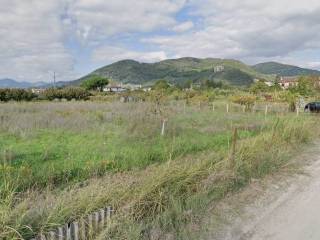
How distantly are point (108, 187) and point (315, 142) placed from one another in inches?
393

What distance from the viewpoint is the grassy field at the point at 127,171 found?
4230 mm

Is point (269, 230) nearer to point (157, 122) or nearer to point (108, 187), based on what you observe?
point (108, 187)

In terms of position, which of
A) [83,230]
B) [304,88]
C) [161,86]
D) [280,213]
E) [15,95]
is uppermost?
[161,86]

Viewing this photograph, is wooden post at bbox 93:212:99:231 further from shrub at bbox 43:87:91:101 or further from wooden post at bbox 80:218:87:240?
shrub at bbox 43:87:91:101

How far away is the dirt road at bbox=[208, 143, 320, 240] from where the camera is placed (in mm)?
4863

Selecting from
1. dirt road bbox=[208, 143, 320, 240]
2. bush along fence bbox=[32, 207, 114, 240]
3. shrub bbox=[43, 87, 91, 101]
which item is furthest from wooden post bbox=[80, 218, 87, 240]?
shrub bbox=[43, 87, 91, 101]

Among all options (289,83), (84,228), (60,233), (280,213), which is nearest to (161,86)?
(289,83)

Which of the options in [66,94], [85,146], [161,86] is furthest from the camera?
[161,86]

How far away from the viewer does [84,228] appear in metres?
3.97

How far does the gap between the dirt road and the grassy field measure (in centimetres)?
53

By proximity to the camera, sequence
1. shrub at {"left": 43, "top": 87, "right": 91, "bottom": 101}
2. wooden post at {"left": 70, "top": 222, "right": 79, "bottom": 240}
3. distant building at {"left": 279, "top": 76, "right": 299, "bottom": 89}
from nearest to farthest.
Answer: wooden post at {"left": 70, "top": 222, "right": 79, "bottom": 240} → shrub at {"left": 43, "top": 87, "right": 91, "bottom": 101} → distant building at {"left": 279, "top": 76, "right": 299, "bottom": 89}

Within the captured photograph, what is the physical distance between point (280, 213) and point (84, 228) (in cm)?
336

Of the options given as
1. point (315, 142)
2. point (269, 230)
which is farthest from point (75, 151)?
point (315, 142)

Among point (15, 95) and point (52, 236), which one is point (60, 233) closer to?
point (52, 236)
